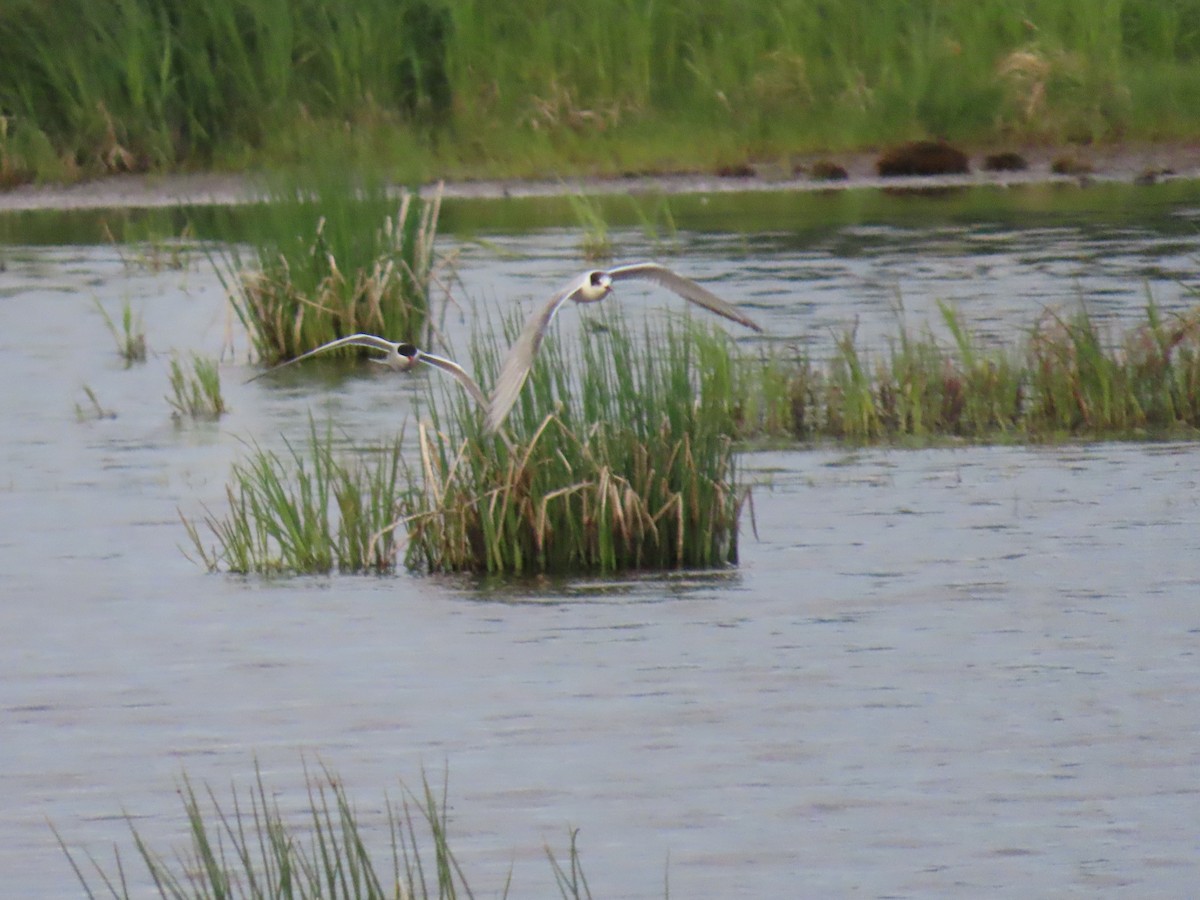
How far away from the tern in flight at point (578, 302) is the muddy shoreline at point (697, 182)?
46.8 ft

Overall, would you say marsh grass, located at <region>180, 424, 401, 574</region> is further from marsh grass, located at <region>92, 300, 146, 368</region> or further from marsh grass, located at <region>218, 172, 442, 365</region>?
marsh grass, located at <region>92, 300, 146, 368</region>

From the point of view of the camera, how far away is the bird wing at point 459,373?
7.57 metres

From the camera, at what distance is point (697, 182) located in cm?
2286

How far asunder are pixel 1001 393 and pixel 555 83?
41.4 ft

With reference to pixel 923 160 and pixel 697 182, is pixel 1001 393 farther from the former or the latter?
pixel 923 160

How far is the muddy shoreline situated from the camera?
2247cm

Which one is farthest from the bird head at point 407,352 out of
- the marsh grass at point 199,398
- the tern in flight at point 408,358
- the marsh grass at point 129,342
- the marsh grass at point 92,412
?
the marsh grass at point 129,342

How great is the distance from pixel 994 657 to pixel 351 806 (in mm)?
2172

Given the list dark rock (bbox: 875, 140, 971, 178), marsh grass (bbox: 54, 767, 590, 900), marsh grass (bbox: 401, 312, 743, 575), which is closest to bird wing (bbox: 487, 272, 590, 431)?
marsh grass (bbox: 401, 312, 743, 575)

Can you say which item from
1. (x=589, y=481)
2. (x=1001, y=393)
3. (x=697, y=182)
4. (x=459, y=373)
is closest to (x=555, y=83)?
(x=697, y=182)

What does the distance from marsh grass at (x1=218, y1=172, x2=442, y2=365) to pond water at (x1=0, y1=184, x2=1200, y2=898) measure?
1693 mm

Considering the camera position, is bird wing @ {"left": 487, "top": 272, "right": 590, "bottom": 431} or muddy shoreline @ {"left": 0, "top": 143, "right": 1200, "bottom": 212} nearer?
bird wing @ {"left": 487, "top": 272, "right": 590, "bottom": 431}

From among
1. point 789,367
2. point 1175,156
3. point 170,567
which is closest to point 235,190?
point 1175,156

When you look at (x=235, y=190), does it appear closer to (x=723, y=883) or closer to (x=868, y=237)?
(x=868, y=237)
